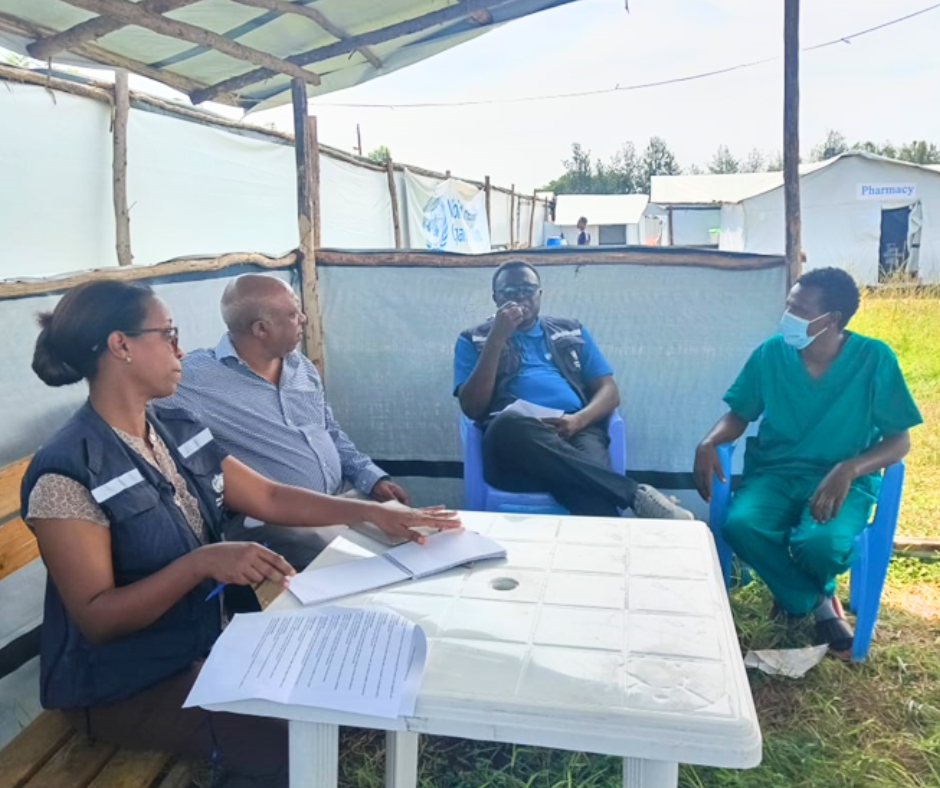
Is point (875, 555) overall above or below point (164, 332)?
below

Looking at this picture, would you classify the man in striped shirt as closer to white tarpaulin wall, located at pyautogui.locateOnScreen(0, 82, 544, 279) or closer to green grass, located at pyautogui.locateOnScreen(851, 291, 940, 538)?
white tarpaulin wall, located at pyautogui.locateOnScreen(0, 82, 544, 279)

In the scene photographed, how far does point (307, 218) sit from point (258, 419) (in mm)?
1444

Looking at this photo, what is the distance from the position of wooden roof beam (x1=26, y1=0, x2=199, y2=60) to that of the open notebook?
6.32 feet

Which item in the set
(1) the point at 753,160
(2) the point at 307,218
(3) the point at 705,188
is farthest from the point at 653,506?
(1) the point at 753,160

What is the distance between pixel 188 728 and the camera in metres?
1.57

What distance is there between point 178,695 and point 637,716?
102cm

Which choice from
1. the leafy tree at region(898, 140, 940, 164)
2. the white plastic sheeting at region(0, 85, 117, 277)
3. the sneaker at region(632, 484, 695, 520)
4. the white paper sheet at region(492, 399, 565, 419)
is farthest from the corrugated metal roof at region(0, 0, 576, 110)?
the leafy tree at region(898, 140, 940, 164)

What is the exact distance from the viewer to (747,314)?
127 inches

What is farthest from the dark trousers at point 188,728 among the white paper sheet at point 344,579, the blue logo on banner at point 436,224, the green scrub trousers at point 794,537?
the blue logo on banner at point 436,224

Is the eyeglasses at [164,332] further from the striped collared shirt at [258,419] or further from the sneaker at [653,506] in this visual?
the sneaker at [653,506]

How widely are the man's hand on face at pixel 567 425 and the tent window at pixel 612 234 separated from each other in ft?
76.0

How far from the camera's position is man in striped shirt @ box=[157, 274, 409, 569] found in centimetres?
243

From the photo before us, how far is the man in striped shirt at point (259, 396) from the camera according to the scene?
2.43m

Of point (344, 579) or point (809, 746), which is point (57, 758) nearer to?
point (344, 579)
